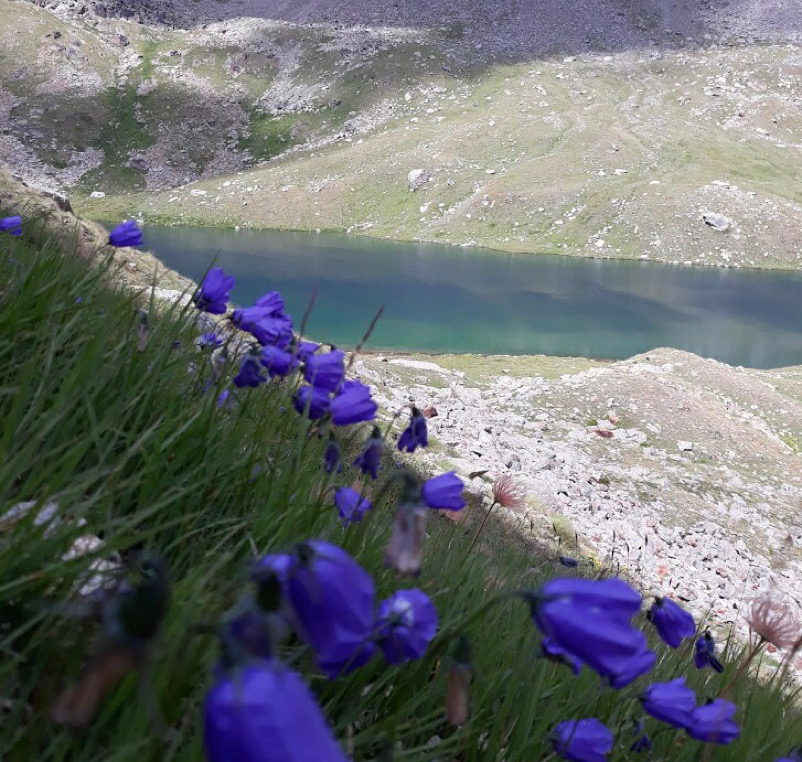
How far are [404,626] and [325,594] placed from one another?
1.28 feet

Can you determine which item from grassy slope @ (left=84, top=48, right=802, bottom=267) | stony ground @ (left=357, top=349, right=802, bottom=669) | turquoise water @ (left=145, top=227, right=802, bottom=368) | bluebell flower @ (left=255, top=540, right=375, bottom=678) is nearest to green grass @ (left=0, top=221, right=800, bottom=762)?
bluebell flower @ (left=255, top=540, right=375, bottom=678)

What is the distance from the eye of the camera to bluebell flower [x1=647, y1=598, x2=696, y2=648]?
2037 mm

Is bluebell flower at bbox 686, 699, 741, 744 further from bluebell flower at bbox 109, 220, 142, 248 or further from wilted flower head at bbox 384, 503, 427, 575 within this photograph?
bluebell flower at bbox 109, 220, 142, 248

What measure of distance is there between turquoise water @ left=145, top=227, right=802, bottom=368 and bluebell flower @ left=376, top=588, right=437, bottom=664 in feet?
82.1

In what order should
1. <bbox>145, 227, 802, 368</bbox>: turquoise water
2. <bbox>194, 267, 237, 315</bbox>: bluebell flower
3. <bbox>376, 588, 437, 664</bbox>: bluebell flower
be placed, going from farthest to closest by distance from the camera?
<bbox>145, 227, 802, 368</bbox>: turquoise water < <bbox>194, 267, 237, 315</bbox>: bluebell flower < <bbox>376, 588, 437, 664</bbox>: bluebell flower

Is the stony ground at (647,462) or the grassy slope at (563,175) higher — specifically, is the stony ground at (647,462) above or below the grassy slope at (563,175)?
above

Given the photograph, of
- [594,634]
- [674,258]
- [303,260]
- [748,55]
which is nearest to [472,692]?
[594,634]

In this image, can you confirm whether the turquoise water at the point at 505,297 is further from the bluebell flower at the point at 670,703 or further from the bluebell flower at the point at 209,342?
the bluebell flower at the point at 670,703

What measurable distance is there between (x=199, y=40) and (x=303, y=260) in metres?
85.7

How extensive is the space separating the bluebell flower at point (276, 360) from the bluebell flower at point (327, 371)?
0.06 m

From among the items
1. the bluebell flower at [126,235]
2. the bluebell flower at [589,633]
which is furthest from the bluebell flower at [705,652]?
the bluebell flower at [126,235]

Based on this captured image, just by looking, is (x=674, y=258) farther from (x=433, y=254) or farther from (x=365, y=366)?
(x=365, y=366)

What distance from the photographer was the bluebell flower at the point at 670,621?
6.68ft

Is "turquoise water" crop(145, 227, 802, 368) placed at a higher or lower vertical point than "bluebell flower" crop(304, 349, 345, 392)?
lower
